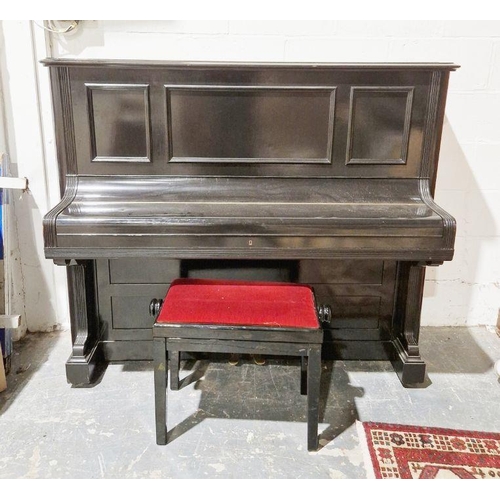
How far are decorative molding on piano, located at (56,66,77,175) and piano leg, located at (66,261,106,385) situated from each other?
0.39 metres

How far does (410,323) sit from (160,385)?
3.52 ft

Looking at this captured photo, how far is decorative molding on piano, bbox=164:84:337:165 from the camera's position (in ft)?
6.25

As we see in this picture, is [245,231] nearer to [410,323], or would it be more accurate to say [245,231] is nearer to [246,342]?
[246,342]

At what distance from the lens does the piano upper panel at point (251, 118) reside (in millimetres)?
1890

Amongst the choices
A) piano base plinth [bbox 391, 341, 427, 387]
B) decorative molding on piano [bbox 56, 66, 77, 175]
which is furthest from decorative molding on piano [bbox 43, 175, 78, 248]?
piano base plinth [bbox 391, 341, 427, 387]

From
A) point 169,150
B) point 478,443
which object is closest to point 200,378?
point 169,150

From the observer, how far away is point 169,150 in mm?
1965

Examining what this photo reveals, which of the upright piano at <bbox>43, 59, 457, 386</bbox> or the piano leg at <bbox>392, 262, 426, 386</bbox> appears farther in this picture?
the piano leg at <bbox>392, 262, 426, 386</bbox>

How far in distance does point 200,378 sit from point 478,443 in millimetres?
1091

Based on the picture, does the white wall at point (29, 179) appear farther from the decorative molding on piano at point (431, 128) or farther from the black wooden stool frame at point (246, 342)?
the decorative molding on piano at point (431, 128)

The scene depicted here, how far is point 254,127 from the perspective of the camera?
1.97 m

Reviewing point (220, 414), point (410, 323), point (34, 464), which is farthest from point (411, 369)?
point (34, 464)

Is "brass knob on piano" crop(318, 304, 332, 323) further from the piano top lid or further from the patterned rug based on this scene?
the piano top lid

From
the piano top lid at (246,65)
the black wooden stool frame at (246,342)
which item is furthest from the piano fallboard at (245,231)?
the piano top lid at (246,65)
